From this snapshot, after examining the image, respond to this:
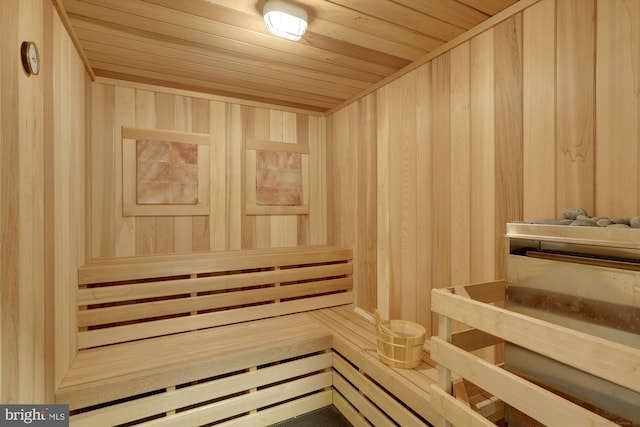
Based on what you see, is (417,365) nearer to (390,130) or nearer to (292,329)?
(292,329)

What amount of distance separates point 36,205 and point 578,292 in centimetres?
200

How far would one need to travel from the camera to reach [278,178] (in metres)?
2.96

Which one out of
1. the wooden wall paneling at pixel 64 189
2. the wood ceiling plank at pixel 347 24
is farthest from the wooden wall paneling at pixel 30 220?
the wood ceiling plank at pixel 347 24

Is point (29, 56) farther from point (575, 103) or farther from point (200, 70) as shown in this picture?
point (575, 103)

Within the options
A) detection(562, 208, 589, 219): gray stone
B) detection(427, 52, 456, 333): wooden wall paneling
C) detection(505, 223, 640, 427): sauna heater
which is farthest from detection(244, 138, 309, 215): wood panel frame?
detection(562, 208, 589, 219): gray stone

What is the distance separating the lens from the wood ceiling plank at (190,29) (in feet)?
4.99

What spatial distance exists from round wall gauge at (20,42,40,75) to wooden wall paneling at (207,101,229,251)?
4.94ft

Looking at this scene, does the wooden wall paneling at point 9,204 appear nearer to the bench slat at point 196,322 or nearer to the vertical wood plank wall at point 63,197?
the vertical wood plank wall at point 63,197

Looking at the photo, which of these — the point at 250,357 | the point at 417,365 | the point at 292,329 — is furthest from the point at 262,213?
the point at 417,365

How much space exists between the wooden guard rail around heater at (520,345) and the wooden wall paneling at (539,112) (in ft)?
1.37

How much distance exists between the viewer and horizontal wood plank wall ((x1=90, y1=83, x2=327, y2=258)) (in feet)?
7.63

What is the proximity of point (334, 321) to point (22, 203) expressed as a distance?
1922 mm

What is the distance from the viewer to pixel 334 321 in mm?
2314

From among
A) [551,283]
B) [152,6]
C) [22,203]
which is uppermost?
[152,6]
